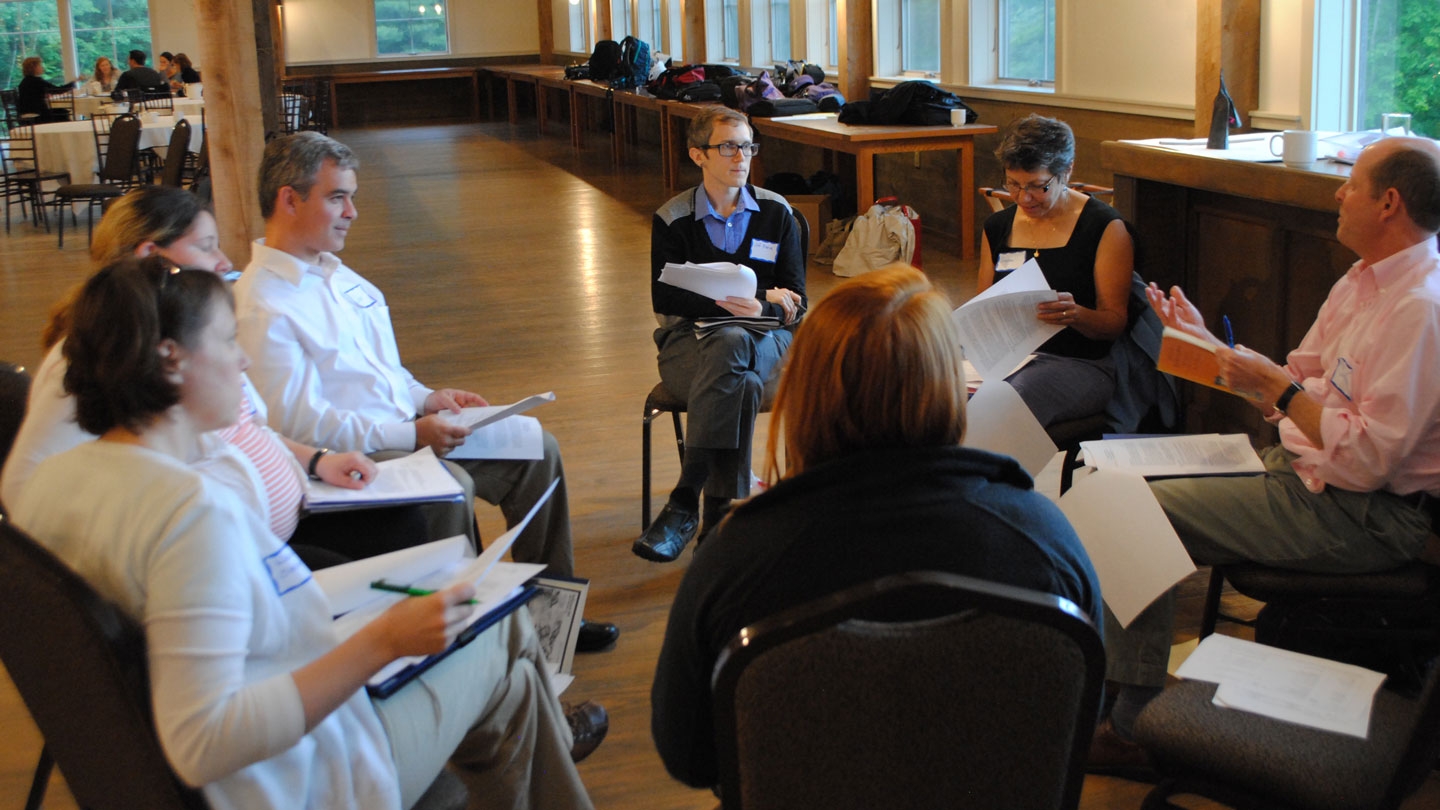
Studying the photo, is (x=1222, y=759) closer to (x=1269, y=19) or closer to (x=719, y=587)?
(x=719, y=587)

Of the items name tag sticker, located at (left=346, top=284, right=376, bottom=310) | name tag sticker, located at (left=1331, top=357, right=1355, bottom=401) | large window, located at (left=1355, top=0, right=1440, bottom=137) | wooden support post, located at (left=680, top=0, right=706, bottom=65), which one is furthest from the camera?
wooden support post, located at (left=680, top=0, right=706, bottom=65)

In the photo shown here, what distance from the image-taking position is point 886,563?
121 centimetres

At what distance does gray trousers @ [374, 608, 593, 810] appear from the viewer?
1.56 metres

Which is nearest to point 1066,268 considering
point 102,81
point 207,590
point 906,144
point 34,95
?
point 207,590

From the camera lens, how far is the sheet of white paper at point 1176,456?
7.74 ft

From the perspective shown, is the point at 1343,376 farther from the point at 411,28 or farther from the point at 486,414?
the point at 411,28

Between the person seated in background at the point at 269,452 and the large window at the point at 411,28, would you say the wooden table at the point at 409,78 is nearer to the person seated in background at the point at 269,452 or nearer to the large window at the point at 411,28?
the large window at the point at 411,28

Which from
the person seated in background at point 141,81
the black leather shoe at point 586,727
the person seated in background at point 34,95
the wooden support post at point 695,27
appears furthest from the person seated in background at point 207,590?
the person seated in background at point 141,81

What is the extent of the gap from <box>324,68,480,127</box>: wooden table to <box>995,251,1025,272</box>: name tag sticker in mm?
18885

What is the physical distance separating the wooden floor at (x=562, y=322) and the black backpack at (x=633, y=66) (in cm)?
92

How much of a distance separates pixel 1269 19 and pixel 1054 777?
4.93 m

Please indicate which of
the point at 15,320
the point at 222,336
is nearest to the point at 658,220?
the point at 222,336

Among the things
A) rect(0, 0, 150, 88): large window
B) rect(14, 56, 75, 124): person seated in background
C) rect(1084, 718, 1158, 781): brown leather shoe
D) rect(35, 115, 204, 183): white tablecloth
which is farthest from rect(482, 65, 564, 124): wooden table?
rect(1084, 718, 1158, 781): brown leather shoe

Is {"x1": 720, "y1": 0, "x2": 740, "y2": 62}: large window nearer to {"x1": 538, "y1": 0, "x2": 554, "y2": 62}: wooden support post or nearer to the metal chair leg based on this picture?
{"x1": 538, "y1": 0, "x2": 554, "y2": 62}: wooden support post
